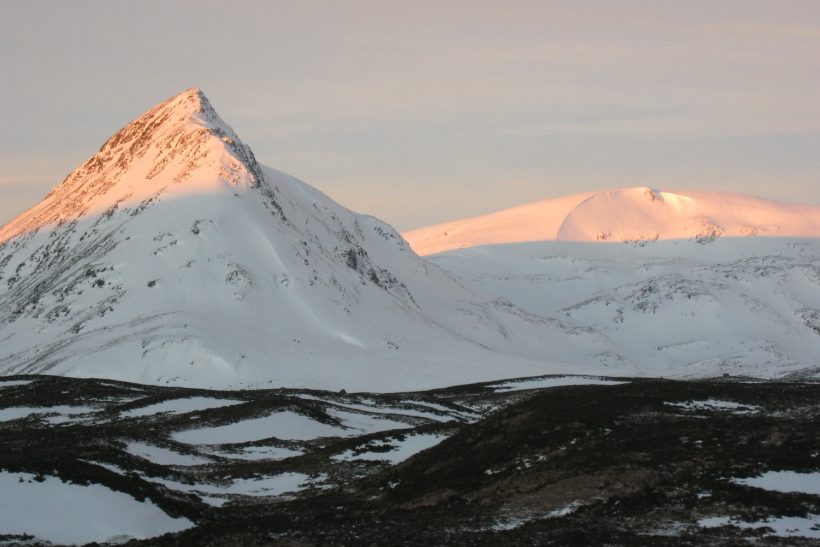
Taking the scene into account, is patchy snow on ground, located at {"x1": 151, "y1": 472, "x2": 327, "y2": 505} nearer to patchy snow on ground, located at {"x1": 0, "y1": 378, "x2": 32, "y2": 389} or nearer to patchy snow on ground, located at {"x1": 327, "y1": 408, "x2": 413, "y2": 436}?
patchy snow on ground, located at {"x1": 327, "y1": 408, "x2": 413, "y2": 436}

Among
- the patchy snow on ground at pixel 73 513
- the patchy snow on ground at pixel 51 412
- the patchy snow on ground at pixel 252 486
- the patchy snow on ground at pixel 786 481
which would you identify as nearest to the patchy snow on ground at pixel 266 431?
the patchy snow on ground at pixel 51 412

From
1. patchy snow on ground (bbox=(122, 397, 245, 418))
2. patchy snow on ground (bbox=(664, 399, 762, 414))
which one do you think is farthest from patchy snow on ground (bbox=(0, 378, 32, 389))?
patchy snow on ground (bbox=(664, 399, 762, 414))

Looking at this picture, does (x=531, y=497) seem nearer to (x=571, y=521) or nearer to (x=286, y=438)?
(x=571, y=521)

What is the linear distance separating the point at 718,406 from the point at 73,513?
27.3 m

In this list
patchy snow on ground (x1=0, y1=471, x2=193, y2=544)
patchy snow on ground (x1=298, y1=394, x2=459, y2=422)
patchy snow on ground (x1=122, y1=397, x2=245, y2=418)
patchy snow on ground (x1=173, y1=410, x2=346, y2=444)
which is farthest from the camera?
patchy snow on ground (x1=298, y1=394, x2=459, y2=422)

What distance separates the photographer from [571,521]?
103 feet

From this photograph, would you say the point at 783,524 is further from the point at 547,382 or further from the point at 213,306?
the point at 213,306

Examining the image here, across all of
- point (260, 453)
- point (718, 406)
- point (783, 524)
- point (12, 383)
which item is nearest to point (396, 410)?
point (260, 453)

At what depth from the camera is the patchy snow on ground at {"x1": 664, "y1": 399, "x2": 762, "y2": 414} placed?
48.8 m

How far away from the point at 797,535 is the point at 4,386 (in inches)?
2918

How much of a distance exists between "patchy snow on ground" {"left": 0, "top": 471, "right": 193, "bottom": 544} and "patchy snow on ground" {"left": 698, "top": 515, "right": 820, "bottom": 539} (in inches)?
665

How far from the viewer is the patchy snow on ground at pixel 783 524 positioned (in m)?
29.2

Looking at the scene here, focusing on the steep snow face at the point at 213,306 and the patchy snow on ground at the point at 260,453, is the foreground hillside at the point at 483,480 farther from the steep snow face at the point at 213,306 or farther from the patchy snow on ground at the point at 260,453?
the steep snow face at the point at 213,306

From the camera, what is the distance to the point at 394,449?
5784cm
